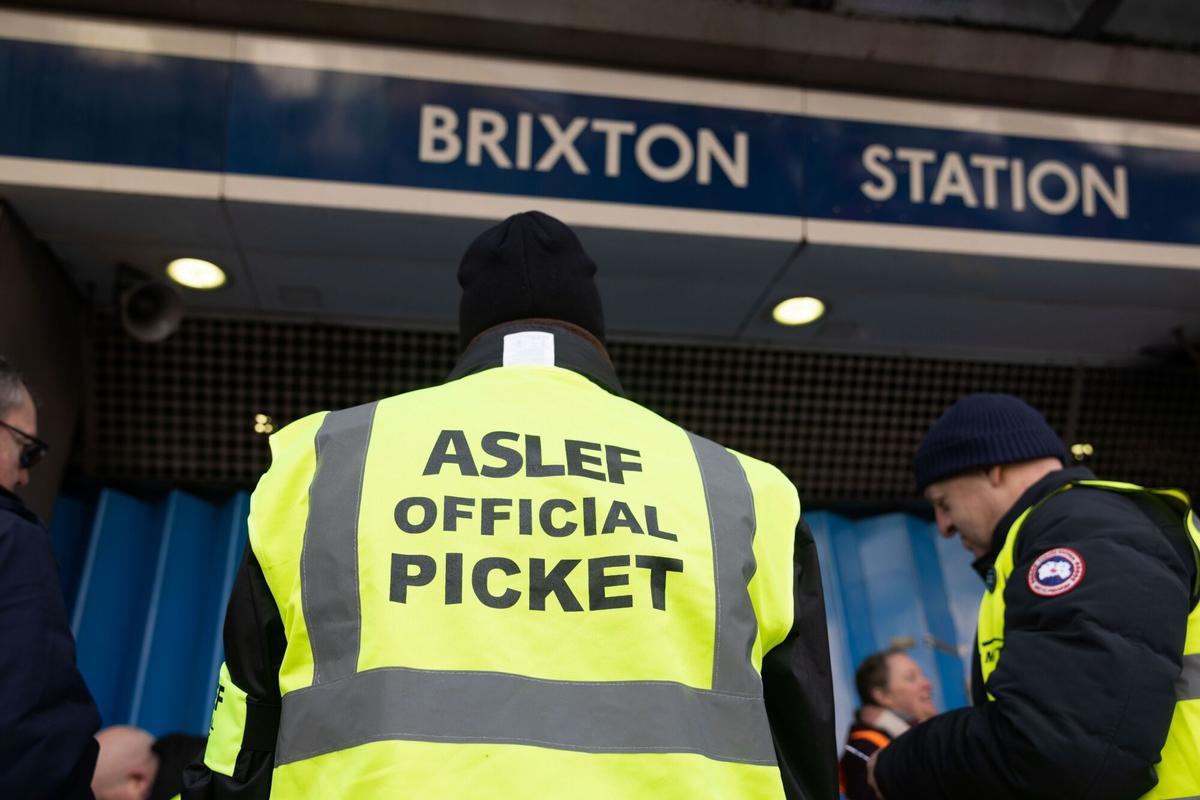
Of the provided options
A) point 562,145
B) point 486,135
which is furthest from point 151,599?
point 562,145

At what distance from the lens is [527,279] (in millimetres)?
1690

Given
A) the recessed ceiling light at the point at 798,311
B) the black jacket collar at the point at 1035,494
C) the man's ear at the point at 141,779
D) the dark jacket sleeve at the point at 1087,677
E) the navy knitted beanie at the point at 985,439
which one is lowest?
the man's ear at the point at 141,779

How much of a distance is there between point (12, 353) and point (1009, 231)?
3.18 meters

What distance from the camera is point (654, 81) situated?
10.8ft

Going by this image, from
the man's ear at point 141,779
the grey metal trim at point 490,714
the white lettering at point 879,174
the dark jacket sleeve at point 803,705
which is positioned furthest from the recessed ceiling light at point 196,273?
the dark jacket sleeve at point 803,705

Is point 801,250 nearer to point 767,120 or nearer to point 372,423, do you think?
point 767,120

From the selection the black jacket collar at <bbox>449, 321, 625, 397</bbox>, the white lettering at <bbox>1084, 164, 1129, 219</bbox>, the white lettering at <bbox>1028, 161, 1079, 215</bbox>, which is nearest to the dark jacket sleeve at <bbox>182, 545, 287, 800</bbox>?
the black jacket collar at <bbox>449, 321, 625, 397</bbox>

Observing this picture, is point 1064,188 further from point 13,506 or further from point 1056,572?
point 13,506

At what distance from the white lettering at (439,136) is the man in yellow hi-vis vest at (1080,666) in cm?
193

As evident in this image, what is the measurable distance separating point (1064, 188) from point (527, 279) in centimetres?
245

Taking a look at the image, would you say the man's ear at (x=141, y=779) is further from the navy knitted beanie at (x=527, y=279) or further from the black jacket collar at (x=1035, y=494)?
the black jacket collar at (x=1035, y=494)

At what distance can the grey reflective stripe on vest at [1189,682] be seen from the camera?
71.3 inches

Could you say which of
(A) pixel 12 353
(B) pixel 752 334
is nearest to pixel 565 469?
(A) pixel 12 353

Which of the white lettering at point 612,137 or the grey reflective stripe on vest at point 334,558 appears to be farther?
the white lettering at point 612,137
